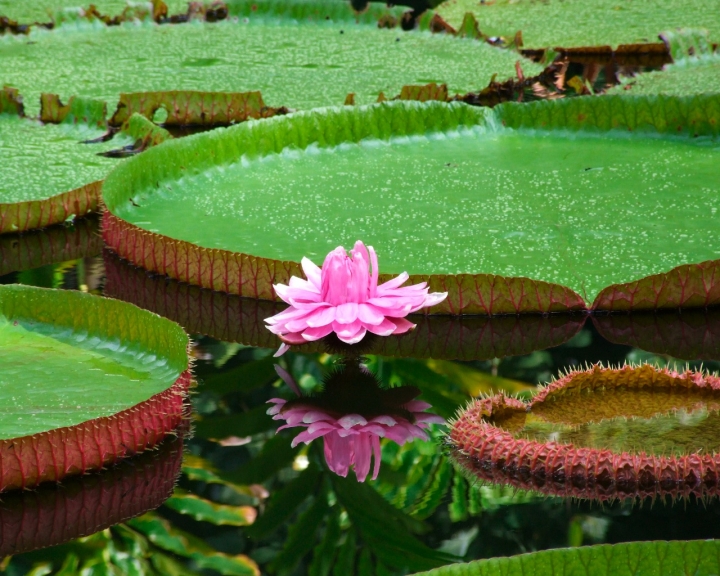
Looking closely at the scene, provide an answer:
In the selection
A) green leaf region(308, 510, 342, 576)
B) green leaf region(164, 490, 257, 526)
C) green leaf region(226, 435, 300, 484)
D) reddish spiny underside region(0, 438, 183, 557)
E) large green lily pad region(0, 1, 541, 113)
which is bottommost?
reddish spiny underside region(0, 438, 183, 557)

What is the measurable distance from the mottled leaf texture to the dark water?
1916mm

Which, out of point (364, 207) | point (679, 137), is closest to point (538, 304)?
point (364, 207)

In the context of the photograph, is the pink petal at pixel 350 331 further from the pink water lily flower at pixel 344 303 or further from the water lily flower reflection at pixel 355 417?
the water lily flower reflection at pixel 355 417

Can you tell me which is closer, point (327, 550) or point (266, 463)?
point (327, 550)

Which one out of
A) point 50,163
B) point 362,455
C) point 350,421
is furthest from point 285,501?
point 50,163

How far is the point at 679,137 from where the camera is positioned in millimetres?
3729

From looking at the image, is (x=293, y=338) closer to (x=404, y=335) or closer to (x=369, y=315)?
(x=369, y=315)

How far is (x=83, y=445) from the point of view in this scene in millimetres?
1920

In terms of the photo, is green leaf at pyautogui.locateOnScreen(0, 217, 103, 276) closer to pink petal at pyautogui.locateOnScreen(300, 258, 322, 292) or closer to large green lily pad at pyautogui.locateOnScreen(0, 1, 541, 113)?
pink petal at pyautogui.locateOnScreen(300, 258, 322, 292)

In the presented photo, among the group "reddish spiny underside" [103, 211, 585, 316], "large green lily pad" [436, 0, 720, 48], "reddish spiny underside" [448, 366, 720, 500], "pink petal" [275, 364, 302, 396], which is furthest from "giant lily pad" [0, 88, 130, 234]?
"large green lily pad" [436, 0, 720, 48]

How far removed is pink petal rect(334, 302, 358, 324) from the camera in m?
2.19

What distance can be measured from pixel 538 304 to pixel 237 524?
1.07 metres

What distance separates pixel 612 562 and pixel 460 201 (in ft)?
6.25

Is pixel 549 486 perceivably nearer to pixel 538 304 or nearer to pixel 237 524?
pixel 237 524
